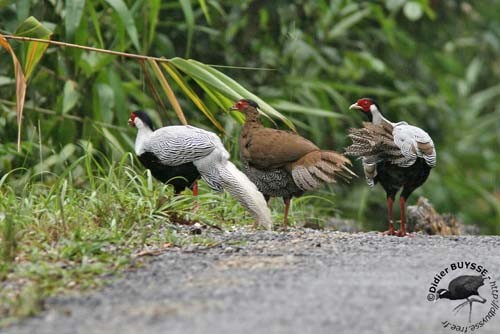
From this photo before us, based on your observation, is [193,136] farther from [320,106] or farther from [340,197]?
[340,197]

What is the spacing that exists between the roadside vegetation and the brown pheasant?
20cm

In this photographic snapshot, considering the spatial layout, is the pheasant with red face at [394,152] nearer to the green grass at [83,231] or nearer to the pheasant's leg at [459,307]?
the green grass at [83,231]

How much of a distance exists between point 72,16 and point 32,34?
70cm

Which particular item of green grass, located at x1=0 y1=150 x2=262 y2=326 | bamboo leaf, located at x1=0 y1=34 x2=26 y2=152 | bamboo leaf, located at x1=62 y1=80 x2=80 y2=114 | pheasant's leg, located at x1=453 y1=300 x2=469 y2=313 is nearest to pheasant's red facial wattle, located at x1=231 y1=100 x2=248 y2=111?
green grass, located at x1=0 y1=150 x2=262 y2=326

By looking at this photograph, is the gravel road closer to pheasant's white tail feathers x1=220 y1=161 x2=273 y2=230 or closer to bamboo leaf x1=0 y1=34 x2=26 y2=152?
pheasant's white tail feathers x1=220 y1=161 x2=273 y2=230

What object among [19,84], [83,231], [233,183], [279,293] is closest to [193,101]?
[233,183]

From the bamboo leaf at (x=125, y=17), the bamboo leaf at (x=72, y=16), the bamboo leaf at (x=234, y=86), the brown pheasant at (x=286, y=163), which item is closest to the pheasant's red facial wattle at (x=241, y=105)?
the bamboo leaf at (x=234, y=86)

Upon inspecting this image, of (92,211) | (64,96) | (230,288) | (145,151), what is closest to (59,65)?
(64,96)

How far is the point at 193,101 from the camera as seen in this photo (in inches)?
274

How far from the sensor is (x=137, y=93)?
853cm

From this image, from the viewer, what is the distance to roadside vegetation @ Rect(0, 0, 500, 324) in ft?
17.7

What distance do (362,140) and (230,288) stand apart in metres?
1.87

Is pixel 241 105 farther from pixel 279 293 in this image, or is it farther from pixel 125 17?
pixel 279 293

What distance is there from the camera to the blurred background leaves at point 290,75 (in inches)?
307
